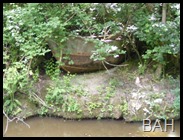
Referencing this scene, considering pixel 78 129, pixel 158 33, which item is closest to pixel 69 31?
pixel 158 33

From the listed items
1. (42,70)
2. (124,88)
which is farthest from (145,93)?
(42,70)

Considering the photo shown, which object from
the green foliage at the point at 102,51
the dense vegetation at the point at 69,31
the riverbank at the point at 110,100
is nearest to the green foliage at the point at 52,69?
the dense vegetation at the point at 69,31

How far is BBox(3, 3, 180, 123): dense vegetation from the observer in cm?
402

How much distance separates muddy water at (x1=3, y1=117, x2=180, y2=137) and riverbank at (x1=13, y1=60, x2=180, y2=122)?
86mm

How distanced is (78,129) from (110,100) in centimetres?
60

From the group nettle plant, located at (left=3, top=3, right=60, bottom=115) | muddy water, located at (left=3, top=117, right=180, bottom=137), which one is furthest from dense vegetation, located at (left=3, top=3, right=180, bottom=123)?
muddy water, located at (left=3, top=117, right=180, bottom=137)

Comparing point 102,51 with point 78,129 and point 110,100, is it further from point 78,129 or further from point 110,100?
point 78,129

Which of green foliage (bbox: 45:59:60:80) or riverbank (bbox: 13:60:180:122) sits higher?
green foliage (bbox: 45:59:60:80)

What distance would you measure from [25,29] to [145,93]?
1822mm

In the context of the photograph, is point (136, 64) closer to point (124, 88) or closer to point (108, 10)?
point (124, 88)

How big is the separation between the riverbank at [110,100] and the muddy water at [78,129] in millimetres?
86

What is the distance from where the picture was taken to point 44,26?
409 centimetres

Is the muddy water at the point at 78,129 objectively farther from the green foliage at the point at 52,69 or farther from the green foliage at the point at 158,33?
the green foliage at the point at 158,33

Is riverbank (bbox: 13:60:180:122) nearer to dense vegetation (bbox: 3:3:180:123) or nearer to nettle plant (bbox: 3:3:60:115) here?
dense vegetation (bbox: 3:3:180:123)
